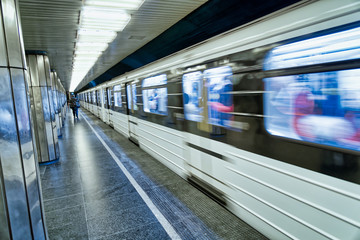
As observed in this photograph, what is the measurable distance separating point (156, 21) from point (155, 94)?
1.65 m

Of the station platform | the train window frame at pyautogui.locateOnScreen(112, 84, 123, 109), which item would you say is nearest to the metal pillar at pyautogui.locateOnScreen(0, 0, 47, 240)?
the station platform

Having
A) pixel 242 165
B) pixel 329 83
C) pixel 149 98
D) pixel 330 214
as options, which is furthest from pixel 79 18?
pixel 330 214

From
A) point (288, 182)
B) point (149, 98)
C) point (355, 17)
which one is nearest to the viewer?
point (355, 17)

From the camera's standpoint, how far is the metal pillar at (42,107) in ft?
20.4

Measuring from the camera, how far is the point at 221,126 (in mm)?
3232

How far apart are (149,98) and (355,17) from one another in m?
4.76

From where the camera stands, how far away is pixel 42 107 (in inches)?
248

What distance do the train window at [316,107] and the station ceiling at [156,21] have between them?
1.77 metres

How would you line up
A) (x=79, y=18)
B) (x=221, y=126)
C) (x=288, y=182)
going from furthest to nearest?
(x=79, y=18), (x=221, y=126), (x=288, y=182)

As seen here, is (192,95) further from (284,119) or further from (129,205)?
(129,205)

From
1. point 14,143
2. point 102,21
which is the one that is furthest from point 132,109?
point 14,143

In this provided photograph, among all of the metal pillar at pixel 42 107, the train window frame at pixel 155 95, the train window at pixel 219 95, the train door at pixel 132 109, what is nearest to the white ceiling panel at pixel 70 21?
the metal pillar at pixel 42 107

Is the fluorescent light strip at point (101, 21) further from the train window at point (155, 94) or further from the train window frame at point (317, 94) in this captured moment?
the train window frame at point (317, 94)

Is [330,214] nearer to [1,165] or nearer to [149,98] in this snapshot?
[1,165]
